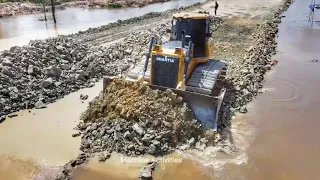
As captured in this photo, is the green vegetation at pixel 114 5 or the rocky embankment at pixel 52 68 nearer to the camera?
the rocky embankment at pixel 52 68

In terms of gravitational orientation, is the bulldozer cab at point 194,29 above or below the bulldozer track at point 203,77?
above

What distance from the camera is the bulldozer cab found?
33.1 ft

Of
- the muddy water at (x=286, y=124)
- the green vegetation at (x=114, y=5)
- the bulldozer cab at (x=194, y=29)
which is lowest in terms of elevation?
the muddy water at (x=286, y=124)

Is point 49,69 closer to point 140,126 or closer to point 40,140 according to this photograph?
point 40,140

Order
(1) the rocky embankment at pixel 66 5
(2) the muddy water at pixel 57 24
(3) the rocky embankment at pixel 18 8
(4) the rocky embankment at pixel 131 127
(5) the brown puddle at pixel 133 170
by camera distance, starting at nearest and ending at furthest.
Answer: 1. (5) the brown puddle at pixel 133 170
2. (4) the rocky embankment at pixel 131 127
3. (2) the muddy water at pixel 57 24
4. (3) the rocky embankment at pixel 18 8
5. (1) the rocky embankment at pixel 66 5

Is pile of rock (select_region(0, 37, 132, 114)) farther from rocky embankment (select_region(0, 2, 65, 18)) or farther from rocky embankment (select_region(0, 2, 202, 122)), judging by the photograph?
rocky embankment (select_region(0, 2, 65, 18))

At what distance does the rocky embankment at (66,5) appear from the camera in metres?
32.0

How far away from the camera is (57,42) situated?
14.6m

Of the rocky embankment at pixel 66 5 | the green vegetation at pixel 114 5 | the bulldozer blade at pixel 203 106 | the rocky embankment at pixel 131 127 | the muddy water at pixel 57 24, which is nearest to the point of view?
the rocky embankment at pixel 131 127

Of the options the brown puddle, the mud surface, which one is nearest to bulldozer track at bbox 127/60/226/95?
the mud surface

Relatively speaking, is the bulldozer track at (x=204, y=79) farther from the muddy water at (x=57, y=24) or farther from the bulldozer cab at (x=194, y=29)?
the muddy water at (x=57, y=24)

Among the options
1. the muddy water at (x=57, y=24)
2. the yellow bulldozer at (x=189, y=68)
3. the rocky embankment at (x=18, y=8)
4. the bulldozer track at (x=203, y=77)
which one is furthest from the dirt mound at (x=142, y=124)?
the rocky embankment at (x=18, y=8)

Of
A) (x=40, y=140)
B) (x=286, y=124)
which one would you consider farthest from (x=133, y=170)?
(x=286, y=124)

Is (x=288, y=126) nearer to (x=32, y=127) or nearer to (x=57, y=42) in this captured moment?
(x=32, y=127)
